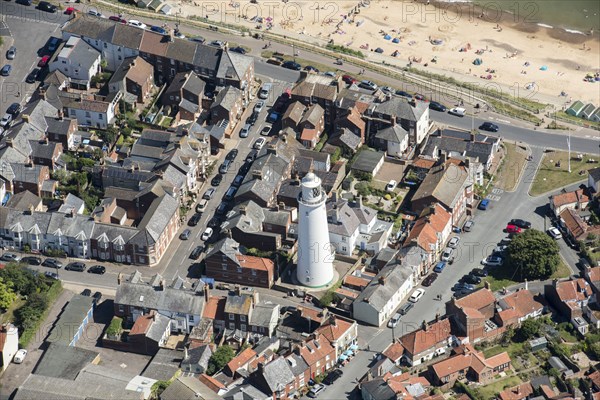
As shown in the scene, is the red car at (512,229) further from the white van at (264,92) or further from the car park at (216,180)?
the white van at (264,92)

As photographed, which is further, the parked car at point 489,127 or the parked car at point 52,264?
the parked car at point 489,127

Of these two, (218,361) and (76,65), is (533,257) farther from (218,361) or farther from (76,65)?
(76,65)

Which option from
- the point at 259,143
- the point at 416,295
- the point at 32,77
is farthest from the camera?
the point at 32,77

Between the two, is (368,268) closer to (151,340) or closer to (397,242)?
(397,242)

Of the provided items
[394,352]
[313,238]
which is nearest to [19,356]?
[313,238]

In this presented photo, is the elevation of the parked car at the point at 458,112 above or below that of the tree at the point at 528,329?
above

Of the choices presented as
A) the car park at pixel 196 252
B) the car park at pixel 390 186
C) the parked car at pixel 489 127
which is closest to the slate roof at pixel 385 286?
the car park at pixel 390 186
